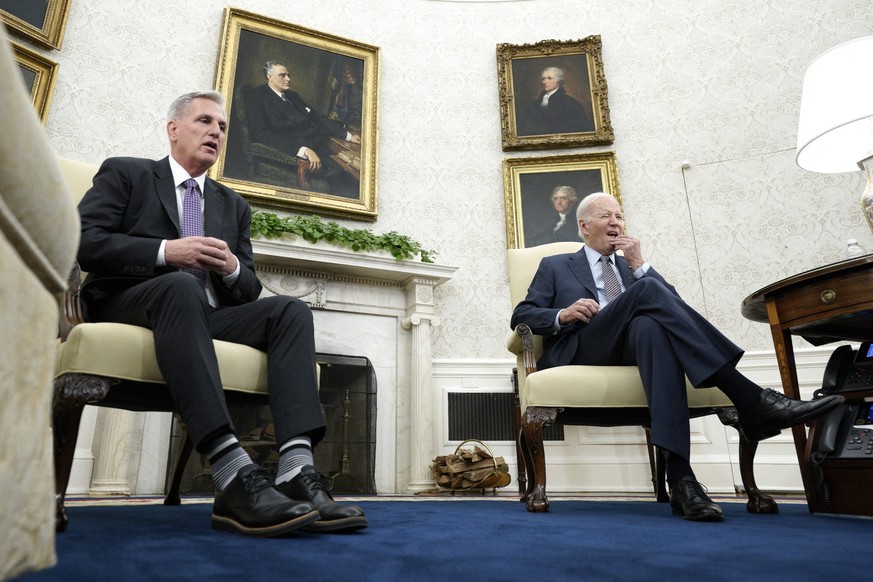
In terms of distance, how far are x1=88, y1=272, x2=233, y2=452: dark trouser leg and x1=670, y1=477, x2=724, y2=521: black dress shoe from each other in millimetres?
1250

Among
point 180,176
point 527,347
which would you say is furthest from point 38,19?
point 527,347

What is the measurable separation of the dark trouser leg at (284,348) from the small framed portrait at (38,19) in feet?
10.0

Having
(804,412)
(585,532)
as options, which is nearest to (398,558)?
(585,532)

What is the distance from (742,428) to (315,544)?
4.81 feet

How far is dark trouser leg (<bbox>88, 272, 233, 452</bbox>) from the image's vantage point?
4.41 feet

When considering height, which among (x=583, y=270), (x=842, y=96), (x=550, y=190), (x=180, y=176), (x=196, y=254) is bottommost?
(x=196, y=254)

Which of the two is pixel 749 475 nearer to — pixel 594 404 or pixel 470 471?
pixel 594 404

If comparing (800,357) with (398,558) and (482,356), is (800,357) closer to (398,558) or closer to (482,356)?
(482,356)

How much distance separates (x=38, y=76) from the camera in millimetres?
3586

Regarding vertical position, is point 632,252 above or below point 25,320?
above

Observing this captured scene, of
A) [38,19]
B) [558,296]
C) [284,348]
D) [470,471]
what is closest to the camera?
[284,348]

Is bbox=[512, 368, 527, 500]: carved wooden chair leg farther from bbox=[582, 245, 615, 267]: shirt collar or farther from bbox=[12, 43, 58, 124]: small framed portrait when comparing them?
bbox=[12, 43, 58, 124]: small framed portrait

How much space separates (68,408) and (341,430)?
8.16ft

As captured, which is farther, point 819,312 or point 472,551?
point 819,312
